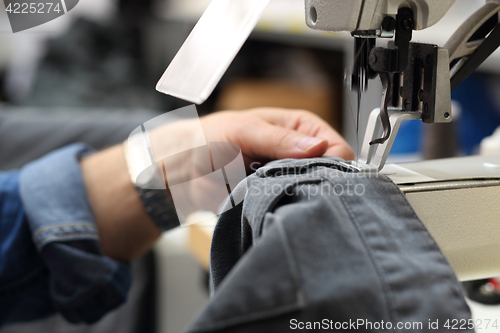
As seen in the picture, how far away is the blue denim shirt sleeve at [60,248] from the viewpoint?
45 cm

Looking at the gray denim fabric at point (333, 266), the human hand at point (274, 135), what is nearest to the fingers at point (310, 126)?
the human hand at point (274, 135)

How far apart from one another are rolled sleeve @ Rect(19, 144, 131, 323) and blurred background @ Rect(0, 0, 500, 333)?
0.28 ft

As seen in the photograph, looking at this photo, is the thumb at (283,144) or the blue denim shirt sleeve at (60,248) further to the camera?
the blue denim shirt sleeve at (60,248)

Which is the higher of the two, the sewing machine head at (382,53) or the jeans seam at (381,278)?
the sewing machine head at (382,53)

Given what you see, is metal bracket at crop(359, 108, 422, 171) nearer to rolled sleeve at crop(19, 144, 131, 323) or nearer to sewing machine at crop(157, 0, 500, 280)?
sewing machine at crop(157, 0, 500, 280)

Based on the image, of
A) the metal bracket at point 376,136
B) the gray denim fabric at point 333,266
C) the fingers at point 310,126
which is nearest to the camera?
the gray denim fabric at point 333,266

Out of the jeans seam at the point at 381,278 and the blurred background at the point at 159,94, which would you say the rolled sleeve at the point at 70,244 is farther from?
the jeans seam at the point at 381,278

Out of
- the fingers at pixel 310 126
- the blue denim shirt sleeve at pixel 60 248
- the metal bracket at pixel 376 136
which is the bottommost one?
the blue denim shirt sleeve at pixel 60 248

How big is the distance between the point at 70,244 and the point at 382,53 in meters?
0.38

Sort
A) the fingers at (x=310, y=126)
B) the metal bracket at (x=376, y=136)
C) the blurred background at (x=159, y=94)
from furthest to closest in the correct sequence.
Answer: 1. the blurred background at (x=159, y=94)
2. the fingers at (x=310, y=126)
3. the metal bracket at (x=376, y=136)

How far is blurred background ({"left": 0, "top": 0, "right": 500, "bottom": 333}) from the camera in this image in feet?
2.14

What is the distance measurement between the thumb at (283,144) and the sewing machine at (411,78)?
0.04 metres

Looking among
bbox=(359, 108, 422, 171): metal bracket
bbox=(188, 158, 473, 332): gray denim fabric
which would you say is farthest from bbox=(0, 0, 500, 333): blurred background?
bbox=(188, 158, 473, 332): gray denim fabric

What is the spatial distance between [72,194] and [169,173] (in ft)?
0.46
